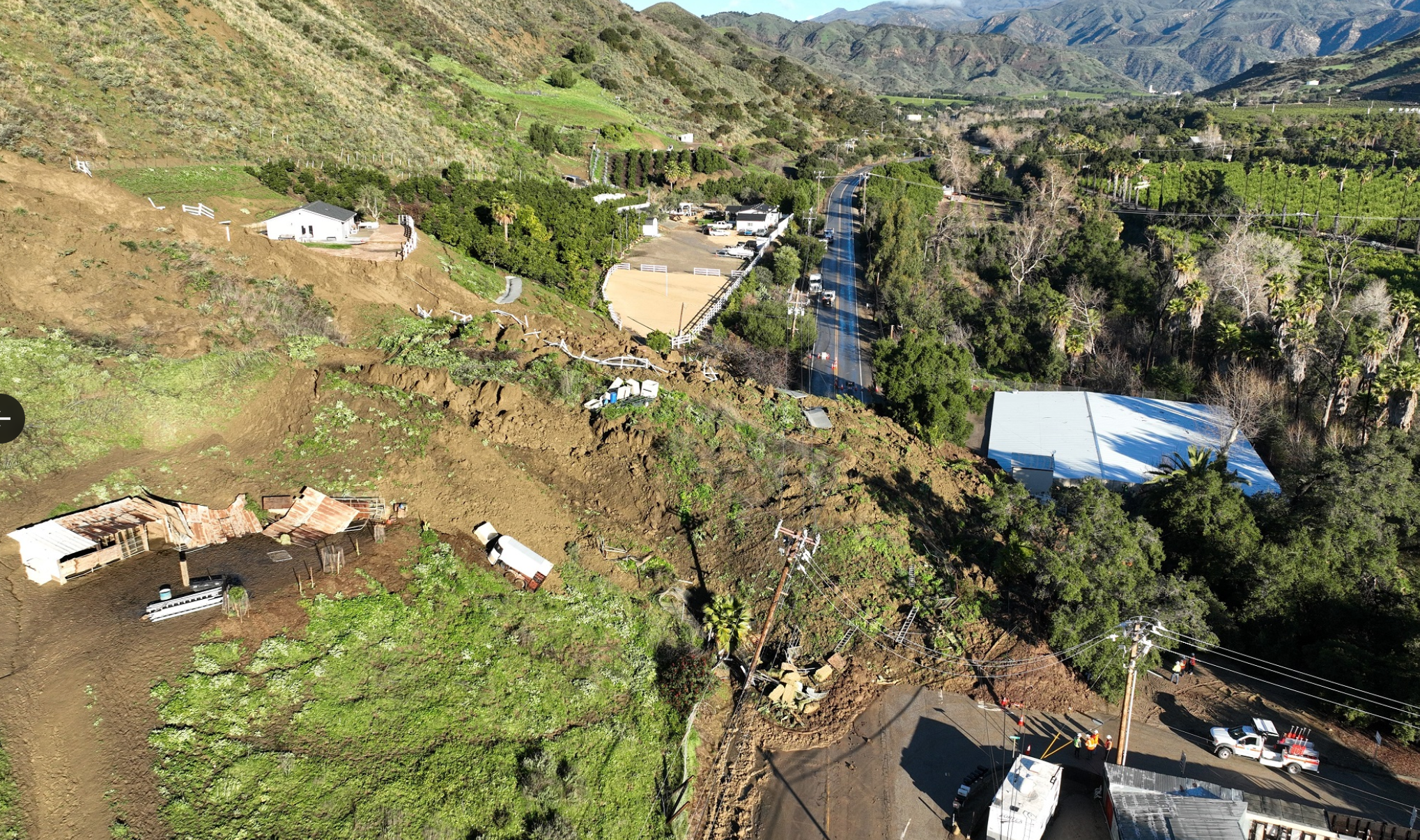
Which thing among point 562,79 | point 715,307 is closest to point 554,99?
point 562,79

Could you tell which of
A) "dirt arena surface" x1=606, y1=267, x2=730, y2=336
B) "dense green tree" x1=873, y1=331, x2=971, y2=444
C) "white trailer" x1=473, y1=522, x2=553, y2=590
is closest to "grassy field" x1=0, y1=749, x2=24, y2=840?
"white trailer" x1=473, y1=522, x2=553, y2=590

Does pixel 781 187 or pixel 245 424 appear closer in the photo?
pixel 245 424

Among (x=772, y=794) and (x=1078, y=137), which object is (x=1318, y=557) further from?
(x=1078, y=137)

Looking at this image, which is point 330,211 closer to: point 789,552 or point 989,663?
point 789,552

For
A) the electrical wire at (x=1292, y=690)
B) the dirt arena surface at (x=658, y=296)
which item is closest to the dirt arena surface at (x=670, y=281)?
the dirt arena surface at (x=658, y=296)

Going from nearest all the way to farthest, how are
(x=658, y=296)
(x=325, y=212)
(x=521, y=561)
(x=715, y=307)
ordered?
1. (x=521, y=561)
2. (x=325, y=212)
3. (x=715, y=307)
4. (x=658, y=296)

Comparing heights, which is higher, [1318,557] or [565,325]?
[565,325]

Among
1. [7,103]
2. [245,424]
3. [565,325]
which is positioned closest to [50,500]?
[245,424]
